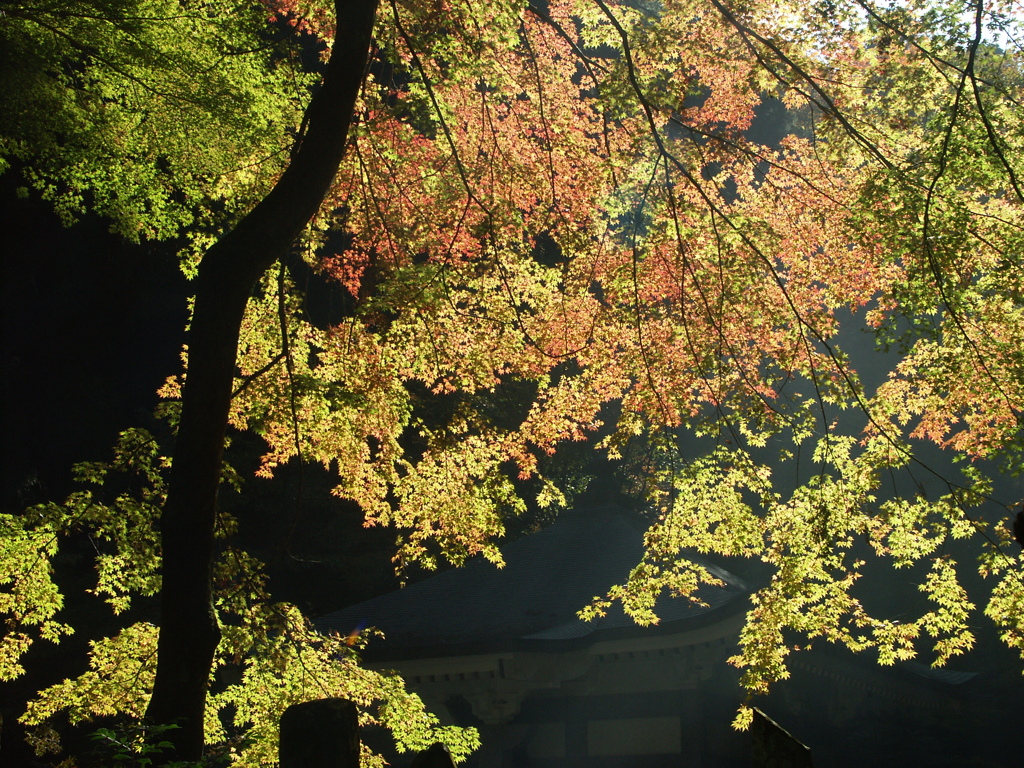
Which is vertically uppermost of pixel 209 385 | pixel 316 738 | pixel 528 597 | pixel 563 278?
pixel 563 278

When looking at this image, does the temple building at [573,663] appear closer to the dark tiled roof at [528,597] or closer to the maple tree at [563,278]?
the dark tiled roof at [528,597]

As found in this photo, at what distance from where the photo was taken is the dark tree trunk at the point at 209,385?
12.1 ft

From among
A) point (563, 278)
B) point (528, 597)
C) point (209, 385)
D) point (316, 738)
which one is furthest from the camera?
point (528, 597)

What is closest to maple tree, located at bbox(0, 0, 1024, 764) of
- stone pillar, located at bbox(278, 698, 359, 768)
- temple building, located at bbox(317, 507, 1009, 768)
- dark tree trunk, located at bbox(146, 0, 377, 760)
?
dark tree trunk, located at bbox(146, 0, 377, 760)

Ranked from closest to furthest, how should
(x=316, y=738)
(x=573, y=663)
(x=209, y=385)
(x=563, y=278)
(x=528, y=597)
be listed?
1. (x=316, y=738)
2. (x=209, y=385)
3. (x=563, y=278)
4. (x=573, y=663)
5. (x=528, y=597)

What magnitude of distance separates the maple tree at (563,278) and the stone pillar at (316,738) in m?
1.79

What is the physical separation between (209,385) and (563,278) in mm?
3786

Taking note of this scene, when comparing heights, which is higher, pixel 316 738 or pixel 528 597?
pixel 528 597

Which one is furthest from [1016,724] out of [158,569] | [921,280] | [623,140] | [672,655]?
[158,569]

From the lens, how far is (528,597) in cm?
955

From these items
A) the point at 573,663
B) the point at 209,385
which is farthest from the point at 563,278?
the point at 573,663

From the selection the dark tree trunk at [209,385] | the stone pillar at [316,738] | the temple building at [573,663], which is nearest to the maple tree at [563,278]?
the dark tree trunk at [209,385]

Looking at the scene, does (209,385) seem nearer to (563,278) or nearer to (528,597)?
(563,278)

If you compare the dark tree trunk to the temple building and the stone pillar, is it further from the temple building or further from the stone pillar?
the temple building
